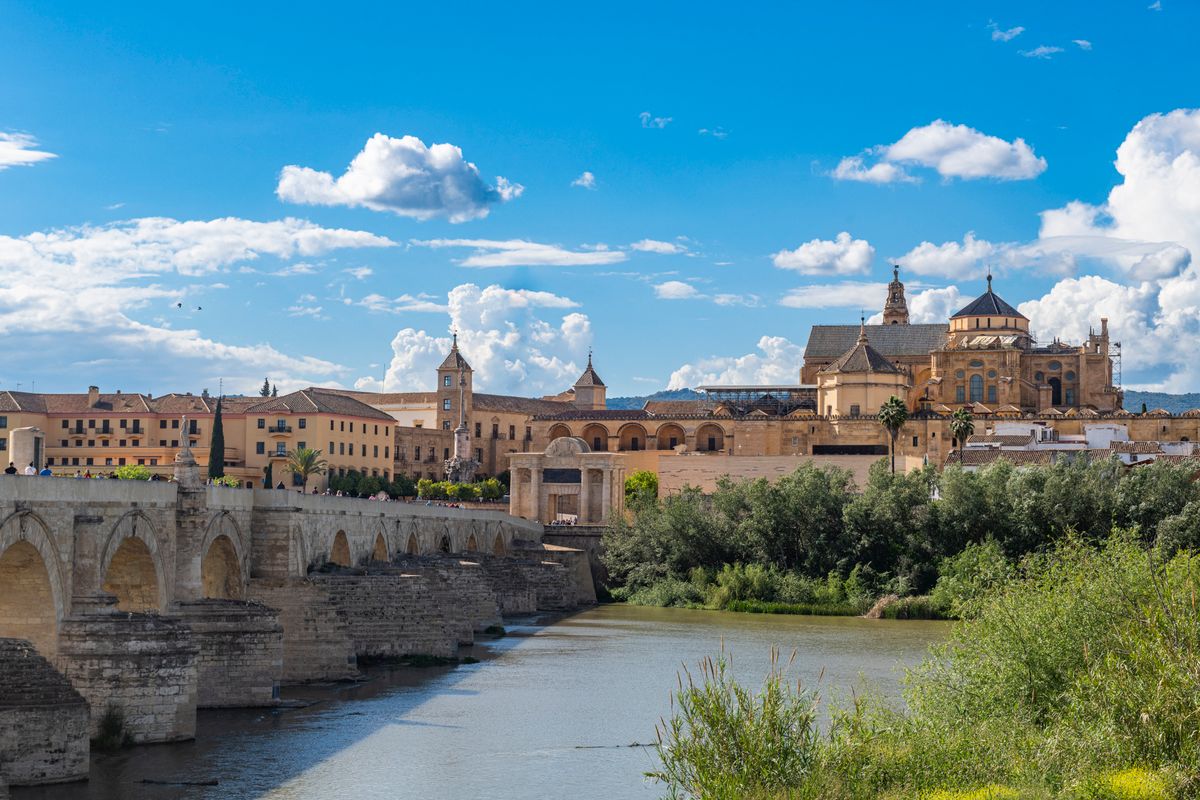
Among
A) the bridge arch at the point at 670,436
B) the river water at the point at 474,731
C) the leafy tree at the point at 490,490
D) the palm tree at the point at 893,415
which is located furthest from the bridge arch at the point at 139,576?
the bridge arch at the point at 670,436

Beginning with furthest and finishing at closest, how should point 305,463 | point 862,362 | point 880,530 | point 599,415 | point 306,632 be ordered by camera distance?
point 599,415 < point 862,362 < point 305,463 < point 880,530 < point 306,632

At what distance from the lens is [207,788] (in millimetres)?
19703

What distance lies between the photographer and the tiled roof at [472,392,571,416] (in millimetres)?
103562

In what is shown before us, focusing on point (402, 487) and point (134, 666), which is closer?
point (134, 666)

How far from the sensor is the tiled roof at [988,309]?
99.4 m

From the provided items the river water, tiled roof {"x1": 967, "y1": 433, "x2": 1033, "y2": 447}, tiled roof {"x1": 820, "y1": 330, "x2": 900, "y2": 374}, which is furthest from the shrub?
tiled roof {"x1": 820, "y1": 330, "x2": 900, "y2": 374}

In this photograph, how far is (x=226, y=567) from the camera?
30.4 m

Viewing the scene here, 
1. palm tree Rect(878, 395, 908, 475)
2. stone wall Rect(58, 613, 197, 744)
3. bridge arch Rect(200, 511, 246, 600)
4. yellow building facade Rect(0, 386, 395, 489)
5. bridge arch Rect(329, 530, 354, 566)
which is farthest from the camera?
yellow building facade Rect(0, 386, 395, 489)

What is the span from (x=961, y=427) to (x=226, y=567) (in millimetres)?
57179

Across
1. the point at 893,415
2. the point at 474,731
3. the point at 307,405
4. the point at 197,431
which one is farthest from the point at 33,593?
the point at 197,431

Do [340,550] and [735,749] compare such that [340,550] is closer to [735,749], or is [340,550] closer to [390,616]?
[390,616]

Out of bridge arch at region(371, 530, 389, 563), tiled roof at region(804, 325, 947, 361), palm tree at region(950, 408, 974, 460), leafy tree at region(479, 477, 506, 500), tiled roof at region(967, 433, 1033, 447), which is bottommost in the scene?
bridge arch at region(371, 530, 389, 563)

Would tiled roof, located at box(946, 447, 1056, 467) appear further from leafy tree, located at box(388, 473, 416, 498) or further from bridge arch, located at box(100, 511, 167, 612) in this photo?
bridge arch, located at box(100, 511, 167, 612)

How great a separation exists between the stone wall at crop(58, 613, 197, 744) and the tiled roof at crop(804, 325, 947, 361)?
270ft
